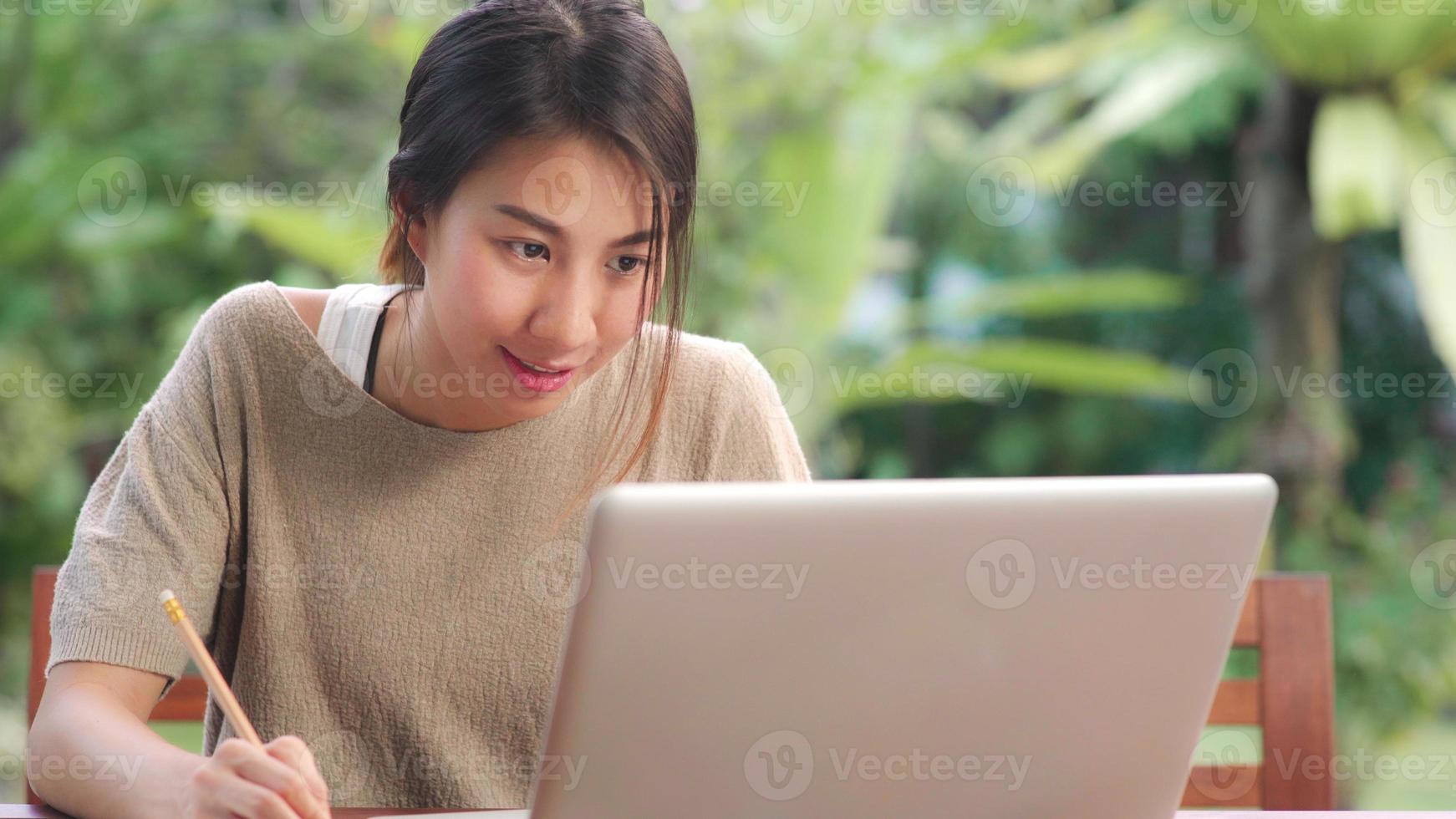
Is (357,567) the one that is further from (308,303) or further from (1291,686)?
(1291,686)

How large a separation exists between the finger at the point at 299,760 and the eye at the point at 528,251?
0.38 m

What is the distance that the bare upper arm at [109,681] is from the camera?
3.11ft

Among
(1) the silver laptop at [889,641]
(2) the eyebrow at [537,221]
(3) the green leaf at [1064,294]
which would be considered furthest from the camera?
(3) the green leaf at [1064,294]

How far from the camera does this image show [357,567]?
1101 mm

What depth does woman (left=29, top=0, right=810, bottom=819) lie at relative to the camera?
946 millimetres

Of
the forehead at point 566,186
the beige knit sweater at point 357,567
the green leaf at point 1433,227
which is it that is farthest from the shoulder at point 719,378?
the green leaf at point 1433,227

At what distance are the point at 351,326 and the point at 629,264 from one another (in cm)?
31

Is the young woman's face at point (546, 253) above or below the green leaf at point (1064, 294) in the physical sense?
above

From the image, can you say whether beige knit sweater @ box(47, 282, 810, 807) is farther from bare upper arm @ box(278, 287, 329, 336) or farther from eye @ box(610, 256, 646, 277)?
eye @ box(610, 256, 646, 277)

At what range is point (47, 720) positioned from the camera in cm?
91

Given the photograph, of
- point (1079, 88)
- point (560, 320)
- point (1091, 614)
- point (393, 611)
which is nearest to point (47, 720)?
point (393, 611)

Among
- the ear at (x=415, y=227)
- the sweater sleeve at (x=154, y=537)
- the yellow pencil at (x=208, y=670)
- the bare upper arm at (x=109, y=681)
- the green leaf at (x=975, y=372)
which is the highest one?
the ear at (x=415, y=227)

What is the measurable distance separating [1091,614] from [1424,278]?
307 centimetres

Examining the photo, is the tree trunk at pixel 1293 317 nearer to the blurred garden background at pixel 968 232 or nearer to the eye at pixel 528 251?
the blurred garden background at pixel 968 232
